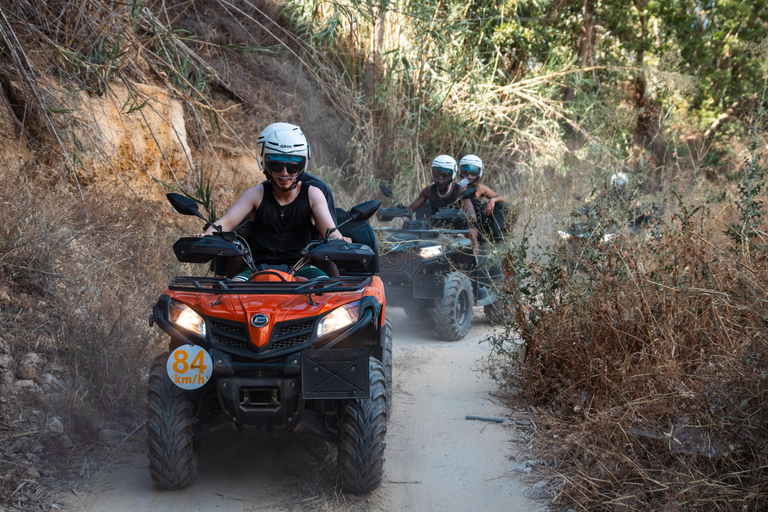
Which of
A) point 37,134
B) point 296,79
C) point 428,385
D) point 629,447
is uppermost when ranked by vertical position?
point 296,79

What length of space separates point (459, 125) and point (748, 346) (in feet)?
37.1

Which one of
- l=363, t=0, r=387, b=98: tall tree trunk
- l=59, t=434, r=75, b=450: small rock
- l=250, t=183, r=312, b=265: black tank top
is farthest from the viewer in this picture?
l=363, t=0, r=387, b=98: tall tree trunk

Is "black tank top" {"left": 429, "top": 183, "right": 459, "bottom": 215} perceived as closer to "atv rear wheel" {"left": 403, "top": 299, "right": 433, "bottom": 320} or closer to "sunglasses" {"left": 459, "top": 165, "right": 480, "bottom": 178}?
"sunglasses" {"left": 459, "top": 165, "right": 480, "bottom": 178}

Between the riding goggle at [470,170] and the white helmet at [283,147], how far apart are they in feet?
16.0

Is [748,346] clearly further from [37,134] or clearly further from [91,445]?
[37,134]

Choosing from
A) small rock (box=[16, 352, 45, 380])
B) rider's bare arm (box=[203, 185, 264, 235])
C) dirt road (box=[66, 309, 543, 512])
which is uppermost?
rider's bare arm (box=[203, 185, 264, 235])

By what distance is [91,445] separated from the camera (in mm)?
4242

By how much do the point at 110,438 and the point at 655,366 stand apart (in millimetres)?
3335

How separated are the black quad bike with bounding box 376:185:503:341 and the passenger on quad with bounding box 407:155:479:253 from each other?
2.50ft

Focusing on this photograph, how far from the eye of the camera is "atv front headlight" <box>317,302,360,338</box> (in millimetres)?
3521

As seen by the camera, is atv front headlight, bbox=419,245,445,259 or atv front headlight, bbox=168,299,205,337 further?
atv front headlight, bbox=419,245,445,259

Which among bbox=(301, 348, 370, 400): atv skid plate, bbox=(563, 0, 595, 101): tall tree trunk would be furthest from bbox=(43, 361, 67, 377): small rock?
bbox=(563, 0, 595, 101): tall tree trunk

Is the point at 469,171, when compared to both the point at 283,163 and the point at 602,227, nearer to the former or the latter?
the point at 602,227

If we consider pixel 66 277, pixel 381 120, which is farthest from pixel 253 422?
pixel 381 120
